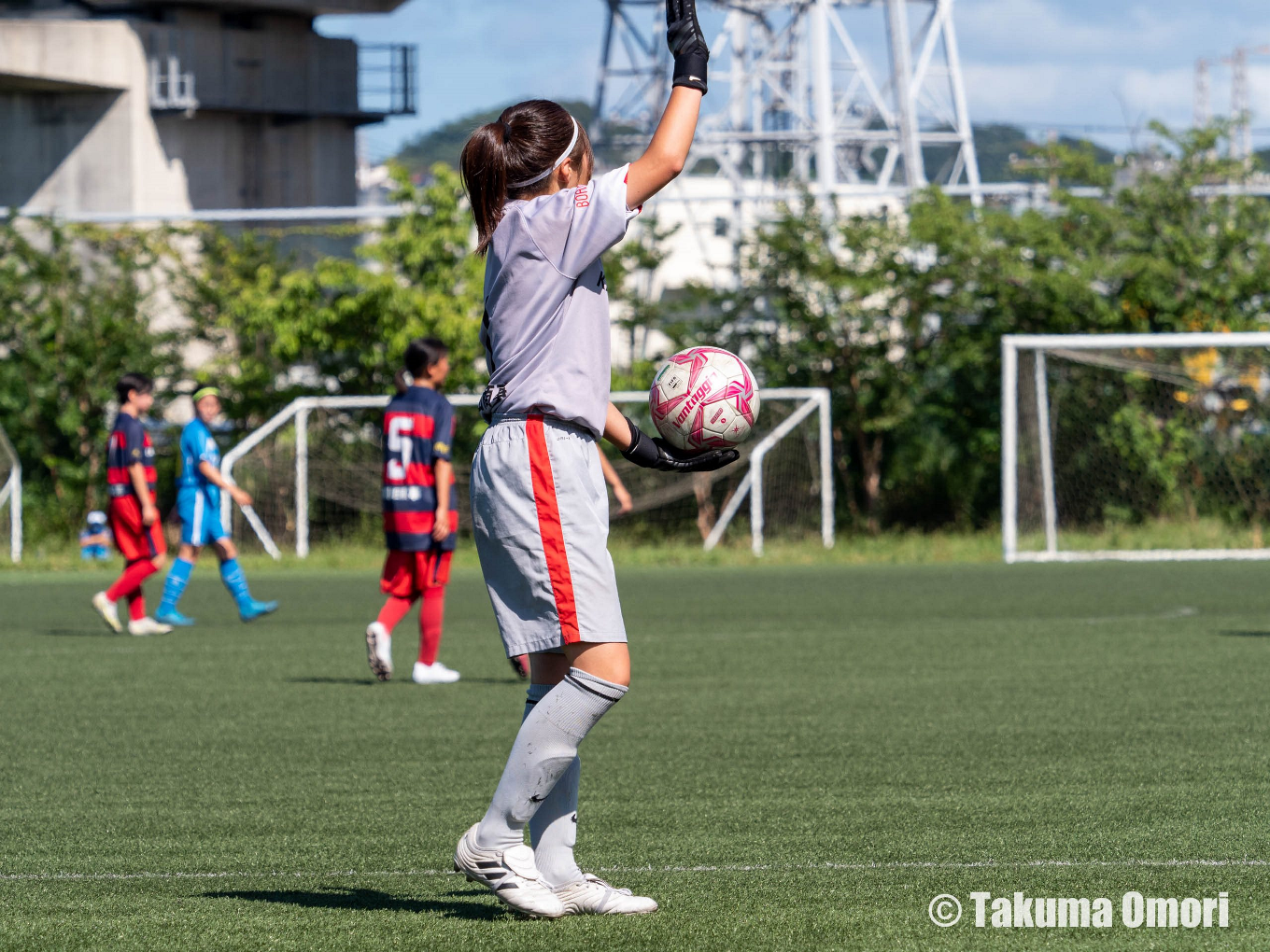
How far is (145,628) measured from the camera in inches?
467

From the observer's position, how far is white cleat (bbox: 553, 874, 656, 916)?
3785 mm

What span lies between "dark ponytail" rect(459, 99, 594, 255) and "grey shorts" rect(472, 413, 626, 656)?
495 mm

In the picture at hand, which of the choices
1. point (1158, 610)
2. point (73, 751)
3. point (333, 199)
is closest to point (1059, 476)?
point (1158, 610)

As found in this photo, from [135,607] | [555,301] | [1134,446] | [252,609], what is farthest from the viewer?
[1134,446]

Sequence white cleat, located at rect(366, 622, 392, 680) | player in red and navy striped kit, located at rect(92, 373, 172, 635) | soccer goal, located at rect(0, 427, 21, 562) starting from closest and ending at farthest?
white cleat, located at rect(366, 622, 392, 680) → player in red and navy striped kit, located at rect(92, 373, 172, 635) → soccer goal, located at rect(0, 427, 21, 562)

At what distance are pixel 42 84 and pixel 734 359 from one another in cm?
3383

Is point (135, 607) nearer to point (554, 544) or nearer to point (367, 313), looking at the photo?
point (554, 544)

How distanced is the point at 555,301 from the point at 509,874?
1.30m

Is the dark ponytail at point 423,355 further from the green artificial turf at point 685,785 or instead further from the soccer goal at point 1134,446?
the soccer goal at point 1134,446

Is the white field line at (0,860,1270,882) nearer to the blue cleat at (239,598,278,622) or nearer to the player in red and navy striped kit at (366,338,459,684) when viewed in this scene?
the player in red and navy striped kit at (366,338,459,684)

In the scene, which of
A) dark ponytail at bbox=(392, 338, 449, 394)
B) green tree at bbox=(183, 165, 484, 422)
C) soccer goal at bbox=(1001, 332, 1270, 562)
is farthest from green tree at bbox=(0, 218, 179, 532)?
dark ponytail at bbox=(392, 338, 449, 394)

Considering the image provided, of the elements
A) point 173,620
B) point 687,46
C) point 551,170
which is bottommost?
point 173,620

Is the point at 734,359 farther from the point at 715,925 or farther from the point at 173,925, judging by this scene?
the point at 173,925

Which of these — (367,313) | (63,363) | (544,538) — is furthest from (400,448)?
(63,363)
